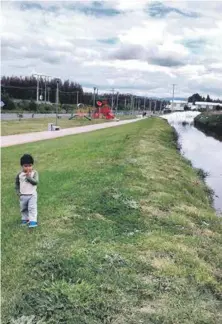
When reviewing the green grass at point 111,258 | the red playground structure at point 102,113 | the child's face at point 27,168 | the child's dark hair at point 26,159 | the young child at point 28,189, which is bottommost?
the red playground structure at point 102,113

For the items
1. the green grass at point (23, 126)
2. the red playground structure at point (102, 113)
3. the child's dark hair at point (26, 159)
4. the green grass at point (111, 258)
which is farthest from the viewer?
the red playground structure at point (102, 113)

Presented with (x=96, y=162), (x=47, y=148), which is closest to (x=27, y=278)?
(x=96, y=162)

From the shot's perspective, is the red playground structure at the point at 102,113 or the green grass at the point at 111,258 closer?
the green grass at the point at 111,258

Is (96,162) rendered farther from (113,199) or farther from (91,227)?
(91,227)

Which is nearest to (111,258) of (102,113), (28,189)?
(28,189)

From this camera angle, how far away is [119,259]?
22.9ft

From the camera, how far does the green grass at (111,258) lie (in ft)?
18.1

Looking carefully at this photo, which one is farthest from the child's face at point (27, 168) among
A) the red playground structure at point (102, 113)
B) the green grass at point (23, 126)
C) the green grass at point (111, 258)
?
the red playground structure at point (102, 113)

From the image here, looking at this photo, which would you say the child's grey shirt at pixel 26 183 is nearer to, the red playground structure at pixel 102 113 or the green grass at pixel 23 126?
the green grass at pixel 23 126

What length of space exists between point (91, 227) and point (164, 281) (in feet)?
7.82

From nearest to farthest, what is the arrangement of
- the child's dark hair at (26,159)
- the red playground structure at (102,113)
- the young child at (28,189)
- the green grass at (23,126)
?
1. the child's dark hair at (26,159)
2. the young child at (28,189)
3. the green grass at (23,126)
4. the red playground structure at (102,113)

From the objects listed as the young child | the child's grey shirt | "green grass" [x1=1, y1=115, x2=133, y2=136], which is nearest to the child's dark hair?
the young child

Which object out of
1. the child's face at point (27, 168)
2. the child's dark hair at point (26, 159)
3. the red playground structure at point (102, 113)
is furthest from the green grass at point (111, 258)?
the red playground structure at point (102, 113)

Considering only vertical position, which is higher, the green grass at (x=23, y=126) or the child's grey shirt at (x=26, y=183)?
the child's grey shirt at (x=26, y=183)
